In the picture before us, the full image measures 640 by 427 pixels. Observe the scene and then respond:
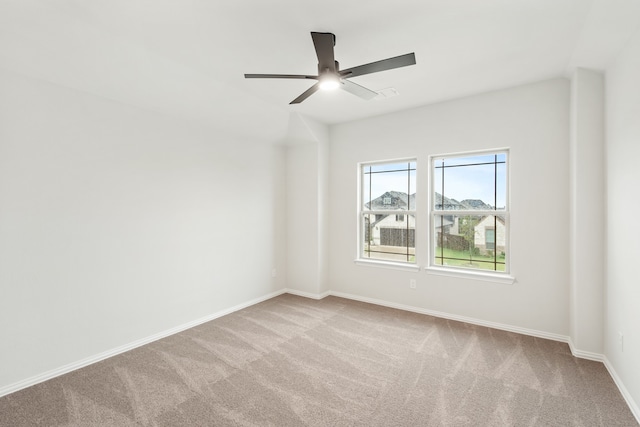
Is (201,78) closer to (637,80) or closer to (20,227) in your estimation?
(20,227)

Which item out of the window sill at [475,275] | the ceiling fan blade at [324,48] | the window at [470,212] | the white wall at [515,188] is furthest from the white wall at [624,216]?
the ceiling fan blade at [324,48]

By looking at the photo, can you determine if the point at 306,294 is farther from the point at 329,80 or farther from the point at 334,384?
the point at 329,80

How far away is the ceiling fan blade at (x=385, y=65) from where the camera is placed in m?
1.89

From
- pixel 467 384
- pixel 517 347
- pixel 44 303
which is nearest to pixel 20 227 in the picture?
pixel 44 303

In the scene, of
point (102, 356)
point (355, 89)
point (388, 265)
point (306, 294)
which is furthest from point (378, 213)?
point (102, 356)

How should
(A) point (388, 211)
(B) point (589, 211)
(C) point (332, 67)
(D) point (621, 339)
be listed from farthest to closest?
1. (A) point (388, 211)
2. (B) point (589, 211)
3. (D) point (621, 339)
4. (C) point (332, 67)

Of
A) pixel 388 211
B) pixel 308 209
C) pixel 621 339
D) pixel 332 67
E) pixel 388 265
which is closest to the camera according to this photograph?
pixel 332 67

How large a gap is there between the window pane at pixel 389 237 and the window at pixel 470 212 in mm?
321

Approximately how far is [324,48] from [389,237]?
288 cm

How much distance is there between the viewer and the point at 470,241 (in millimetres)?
3639

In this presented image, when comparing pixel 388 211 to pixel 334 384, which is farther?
pixel 388 211

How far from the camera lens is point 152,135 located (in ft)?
10.3

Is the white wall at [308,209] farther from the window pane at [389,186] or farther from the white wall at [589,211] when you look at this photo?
the white wall at [589,211]

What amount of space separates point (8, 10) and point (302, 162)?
3.27m
